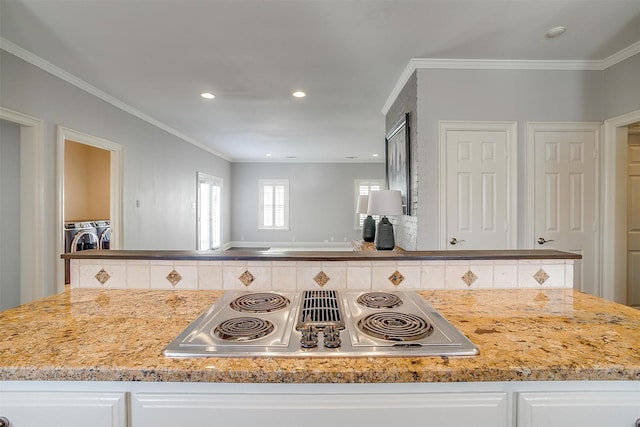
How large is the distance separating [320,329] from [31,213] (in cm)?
305

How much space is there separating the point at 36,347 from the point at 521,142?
3524 millimetres

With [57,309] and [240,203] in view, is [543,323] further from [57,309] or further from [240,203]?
[240,203]

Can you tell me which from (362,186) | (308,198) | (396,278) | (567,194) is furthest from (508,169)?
(308,198)

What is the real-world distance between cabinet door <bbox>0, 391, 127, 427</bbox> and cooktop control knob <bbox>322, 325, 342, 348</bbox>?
1.82 ft

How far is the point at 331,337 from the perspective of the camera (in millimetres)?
936

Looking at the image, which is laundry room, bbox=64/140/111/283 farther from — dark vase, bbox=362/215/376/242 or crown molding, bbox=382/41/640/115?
crown molding, bbox=382/41/640/115

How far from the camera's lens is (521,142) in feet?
9.57

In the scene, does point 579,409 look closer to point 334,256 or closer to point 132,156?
point 334,256

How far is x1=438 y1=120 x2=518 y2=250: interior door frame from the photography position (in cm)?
290

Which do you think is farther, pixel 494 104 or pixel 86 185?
pixel 86 185

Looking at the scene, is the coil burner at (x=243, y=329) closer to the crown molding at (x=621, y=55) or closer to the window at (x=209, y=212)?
the crown molding at (x=621, y=55)

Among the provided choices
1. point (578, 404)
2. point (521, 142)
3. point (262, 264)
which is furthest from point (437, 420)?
point (521, 142)

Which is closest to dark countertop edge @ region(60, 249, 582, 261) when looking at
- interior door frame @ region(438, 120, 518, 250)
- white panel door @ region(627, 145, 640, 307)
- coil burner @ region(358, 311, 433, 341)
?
coil burner @ region(358, 311, 433, 341)

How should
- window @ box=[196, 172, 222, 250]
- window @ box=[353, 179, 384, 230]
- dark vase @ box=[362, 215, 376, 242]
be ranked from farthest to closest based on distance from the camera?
window @ box=[353, 179, 384, 230] → window @ box=[196, 172, 222, 250] → dark vase @ box=[362, 215, 376, 242]
